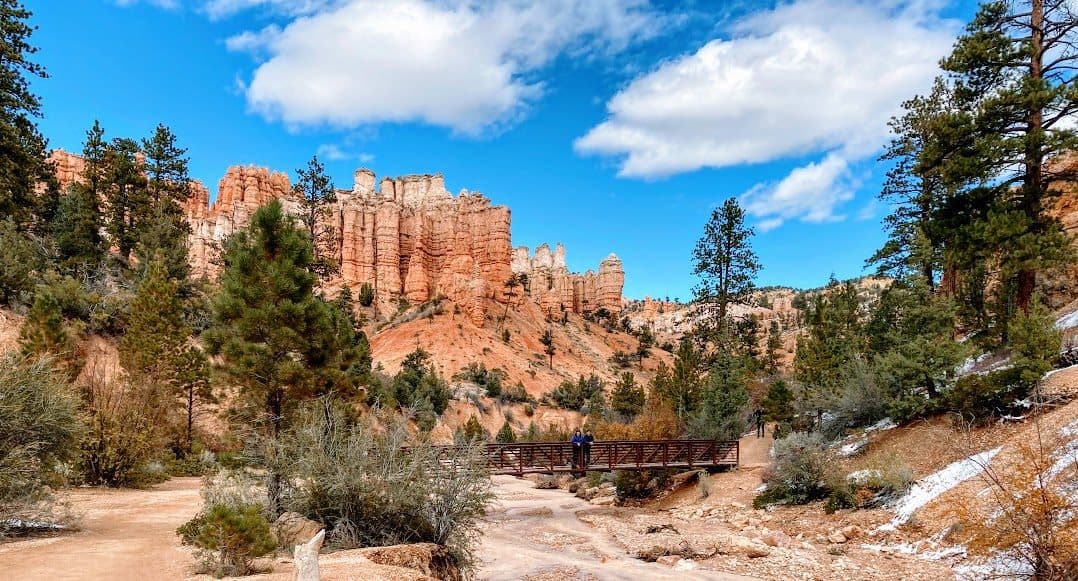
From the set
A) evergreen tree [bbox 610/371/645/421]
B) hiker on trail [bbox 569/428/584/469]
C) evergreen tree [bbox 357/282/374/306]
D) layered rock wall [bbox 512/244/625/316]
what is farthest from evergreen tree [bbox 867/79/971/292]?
layered rock wall [bbox 512/244/625/316]

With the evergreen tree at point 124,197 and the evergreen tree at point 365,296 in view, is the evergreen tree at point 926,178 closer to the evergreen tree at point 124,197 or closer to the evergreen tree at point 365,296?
the evergreen tree at point 124,197

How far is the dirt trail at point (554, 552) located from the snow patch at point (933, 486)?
14.9 feet

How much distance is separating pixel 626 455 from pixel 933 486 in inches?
441

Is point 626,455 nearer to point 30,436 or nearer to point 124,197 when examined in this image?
point 30,436

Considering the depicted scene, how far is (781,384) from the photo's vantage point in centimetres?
2781

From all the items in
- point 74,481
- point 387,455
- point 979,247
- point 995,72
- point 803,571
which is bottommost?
point 803,571

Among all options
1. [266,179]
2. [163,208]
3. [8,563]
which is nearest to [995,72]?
[8,563]

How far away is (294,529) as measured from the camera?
9641mm

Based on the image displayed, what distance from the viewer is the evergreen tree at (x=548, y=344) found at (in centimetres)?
7579

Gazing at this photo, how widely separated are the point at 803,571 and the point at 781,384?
17456 millimetres

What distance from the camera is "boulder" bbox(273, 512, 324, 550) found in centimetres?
938

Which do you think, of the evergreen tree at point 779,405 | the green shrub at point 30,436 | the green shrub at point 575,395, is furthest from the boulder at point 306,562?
the green shrub at point 575,395

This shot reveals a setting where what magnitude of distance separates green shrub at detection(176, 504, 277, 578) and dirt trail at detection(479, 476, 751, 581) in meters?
5.96

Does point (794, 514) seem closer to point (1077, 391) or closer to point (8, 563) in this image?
point (1077, 391)
